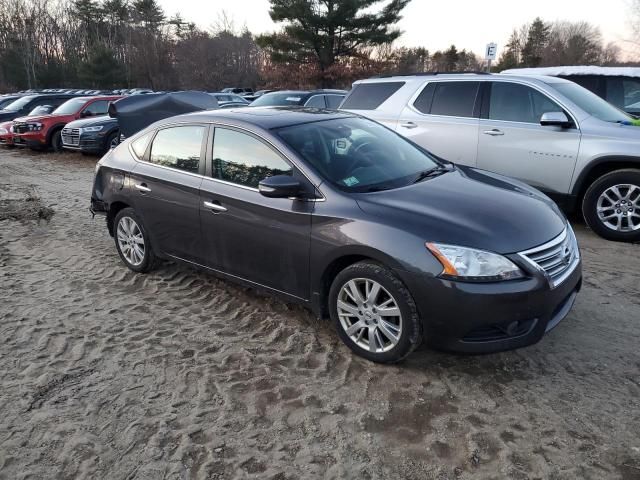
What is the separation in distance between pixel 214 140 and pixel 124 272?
191 centimetres

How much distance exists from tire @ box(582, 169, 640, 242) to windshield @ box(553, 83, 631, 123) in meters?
0.78

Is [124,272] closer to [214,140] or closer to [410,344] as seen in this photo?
[214,140]

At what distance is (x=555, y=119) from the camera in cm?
562

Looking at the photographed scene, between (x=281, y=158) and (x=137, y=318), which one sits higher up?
(x=281, y=158)

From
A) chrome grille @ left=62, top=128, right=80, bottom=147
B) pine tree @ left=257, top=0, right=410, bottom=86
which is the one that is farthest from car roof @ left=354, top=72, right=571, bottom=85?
pine tree @ left=257, top=0, right=410, bottom=86

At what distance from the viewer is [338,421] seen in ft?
9.24

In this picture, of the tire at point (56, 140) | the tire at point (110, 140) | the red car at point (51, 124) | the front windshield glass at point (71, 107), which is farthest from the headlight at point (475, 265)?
the front windshield glass at point (71, 107)

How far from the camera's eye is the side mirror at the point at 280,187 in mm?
3363

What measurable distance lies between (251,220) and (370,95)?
451 centimetres

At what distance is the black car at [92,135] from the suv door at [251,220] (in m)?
10.2

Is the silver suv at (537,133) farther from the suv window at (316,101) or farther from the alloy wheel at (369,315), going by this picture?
the suv window at (316,101)

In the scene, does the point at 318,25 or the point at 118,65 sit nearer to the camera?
the point at 318,25

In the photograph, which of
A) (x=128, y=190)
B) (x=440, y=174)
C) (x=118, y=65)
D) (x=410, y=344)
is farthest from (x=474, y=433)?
(x=118, y=65)

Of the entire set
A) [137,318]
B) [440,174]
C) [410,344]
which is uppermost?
[440,174]
